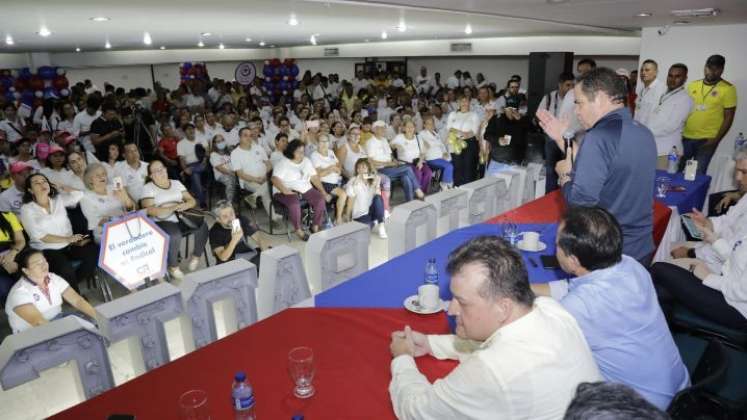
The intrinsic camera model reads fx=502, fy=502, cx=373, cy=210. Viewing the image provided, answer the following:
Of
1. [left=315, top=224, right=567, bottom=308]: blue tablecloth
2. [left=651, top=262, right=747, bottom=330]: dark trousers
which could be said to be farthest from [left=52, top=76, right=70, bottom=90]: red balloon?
[left=651, top=262, right=747, bottom=330]: dark trousers

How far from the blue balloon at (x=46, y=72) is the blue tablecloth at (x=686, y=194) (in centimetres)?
1296

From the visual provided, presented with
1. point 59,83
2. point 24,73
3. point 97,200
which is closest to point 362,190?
point 97,200

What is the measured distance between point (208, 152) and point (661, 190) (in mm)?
4872

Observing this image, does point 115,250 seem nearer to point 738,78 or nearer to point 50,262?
point 50,262

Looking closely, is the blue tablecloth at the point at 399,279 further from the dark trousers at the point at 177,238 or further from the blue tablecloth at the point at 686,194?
the dark trousers at the point at 177,238

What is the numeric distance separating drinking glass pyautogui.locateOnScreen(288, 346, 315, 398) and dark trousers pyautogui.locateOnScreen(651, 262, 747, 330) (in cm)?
181

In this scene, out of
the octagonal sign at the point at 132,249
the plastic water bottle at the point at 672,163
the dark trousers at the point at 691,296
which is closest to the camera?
the dark trousers at the point at 691,296

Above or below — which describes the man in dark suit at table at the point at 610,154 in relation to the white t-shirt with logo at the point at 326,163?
above

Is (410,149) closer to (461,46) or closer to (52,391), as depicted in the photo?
(52,391)

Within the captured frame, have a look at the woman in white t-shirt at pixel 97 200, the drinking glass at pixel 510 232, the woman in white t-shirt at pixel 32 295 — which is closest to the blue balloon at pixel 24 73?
the woman in white t-shirt at pixel 97 200

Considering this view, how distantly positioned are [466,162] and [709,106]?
104 inches

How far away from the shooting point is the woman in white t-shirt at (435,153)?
6203 millimetres

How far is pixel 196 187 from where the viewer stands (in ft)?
19.0

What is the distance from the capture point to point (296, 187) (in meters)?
4.85
